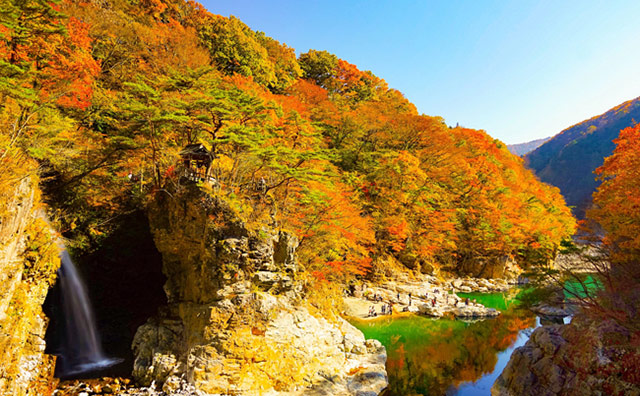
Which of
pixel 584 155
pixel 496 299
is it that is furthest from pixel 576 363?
pixel 584 155

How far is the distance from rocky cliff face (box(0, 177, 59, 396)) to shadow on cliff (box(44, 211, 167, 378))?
7.47ft

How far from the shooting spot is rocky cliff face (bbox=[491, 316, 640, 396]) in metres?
6.60

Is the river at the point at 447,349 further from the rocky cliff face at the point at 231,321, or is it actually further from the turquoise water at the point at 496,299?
the rocky cliff face at the point at 231,321

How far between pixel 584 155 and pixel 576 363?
8725 cm

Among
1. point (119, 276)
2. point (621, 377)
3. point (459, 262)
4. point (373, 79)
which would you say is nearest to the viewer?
point (621, 377)

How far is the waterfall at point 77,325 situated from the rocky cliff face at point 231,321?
272cm

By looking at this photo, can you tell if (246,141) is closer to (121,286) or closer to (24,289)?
(24,289)

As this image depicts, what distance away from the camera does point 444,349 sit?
14.0m

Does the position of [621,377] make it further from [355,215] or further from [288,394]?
[355,215]

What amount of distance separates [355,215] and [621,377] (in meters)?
13.7

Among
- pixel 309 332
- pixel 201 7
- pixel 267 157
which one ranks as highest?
pixel 201 7

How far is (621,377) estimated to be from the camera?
6535mm

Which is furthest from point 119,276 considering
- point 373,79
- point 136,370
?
point 373,79

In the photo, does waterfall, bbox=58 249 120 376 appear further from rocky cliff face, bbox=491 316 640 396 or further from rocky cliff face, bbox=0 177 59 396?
rocky cliff face, bbox=491 316 640 396
